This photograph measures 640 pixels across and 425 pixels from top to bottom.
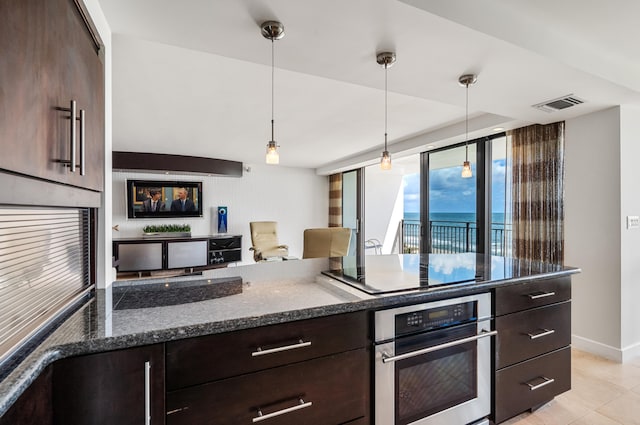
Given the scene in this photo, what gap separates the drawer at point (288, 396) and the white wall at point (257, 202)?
5.77 metres

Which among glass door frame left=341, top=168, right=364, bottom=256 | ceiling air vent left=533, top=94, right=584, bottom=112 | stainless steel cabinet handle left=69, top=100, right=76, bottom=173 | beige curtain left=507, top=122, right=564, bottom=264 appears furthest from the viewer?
glass door frame left=341, top=168, right=364, bottom=256

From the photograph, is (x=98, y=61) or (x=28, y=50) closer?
(x=28, y=50)

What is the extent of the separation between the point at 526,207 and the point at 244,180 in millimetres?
5174

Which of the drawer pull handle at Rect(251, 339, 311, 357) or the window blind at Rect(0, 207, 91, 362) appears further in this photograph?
the drawer pull handle at Rect(251, 339, 311, 357)

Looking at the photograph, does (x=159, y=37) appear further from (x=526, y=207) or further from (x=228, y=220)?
(x=228, y=220)

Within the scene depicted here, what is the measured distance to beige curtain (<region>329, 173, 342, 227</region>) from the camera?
720 centimetres

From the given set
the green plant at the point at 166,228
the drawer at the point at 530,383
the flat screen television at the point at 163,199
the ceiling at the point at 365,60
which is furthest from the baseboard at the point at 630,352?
the green plant at the point at 166,228

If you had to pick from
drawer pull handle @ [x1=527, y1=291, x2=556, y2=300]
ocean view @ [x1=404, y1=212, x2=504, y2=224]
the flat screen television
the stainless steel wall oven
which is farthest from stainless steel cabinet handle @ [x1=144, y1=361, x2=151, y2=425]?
the flat screen television

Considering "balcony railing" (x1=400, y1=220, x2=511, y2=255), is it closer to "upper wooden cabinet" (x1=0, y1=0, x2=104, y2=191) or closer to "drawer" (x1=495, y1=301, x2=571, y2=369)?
"drawer" (x1=495, y1=301, x2=571, y2=369)

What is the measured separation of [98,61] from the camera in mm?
1293

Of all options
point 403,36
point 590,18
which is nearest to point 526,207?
point 590,18

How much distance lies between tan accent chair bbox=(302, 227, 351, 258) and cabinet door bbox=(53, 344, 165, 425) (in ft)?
9.78

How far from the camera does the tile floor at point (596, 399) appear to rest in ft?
6.18

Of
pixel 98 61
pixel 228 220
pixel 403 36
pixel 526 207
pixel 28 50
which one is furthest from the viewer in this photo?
pixel 228 220
